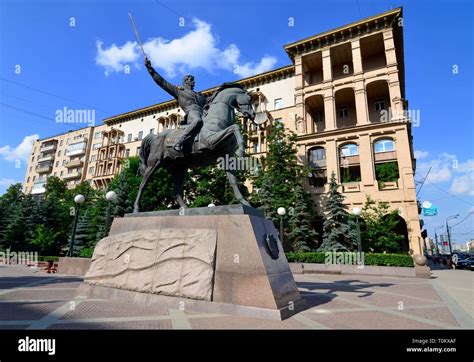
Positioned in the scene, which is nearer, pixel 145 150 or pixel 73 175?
pixel 145 150

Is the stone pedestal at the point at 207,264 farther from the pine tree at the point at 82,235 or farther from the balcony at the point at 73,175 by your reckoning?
the balcony at the point at 73,175

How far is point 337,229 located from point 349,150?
10432 mm

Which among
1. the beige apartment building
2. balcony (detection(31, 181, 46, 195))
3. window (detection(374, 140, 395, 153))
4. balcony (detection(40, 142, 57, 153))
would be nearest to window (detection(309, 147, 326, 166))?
the beige apartment building

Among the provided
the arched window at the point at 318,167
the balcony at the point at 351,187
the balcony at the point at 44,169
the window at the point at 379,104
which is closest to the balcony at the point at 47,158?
the balcony at the point at 44,169

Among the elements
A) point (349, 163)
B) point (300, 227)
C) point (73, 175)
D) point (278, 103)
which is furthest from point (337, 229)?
point (73, 175)

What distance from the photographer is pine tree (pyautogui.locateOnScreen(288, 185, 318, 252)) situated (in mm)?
25062

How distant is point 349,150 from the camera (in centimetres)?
3003

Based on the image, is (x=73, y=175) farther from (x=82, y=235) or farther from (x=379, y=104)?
(x=379, y=104)
